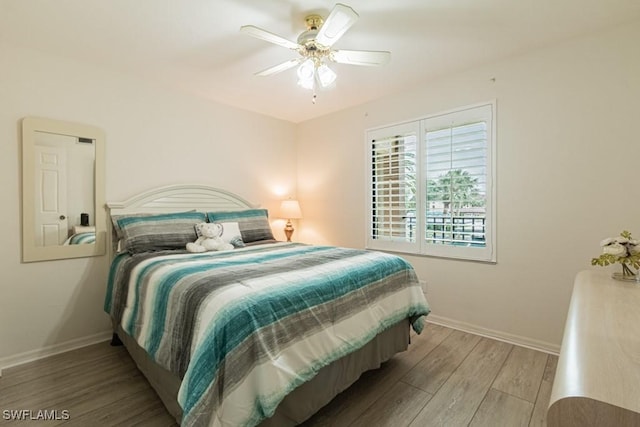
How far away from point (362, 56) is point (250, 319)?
1819 mm

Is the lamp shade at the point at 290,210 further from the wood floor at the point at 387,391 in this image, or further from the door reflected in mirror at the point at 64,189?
the wood floor at the point at 387,391

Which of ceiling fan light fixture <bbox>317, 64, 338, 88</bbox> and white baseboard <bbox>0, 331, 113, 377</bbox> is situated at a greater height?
ceiling fan light fixture <bbox>317, 64, 338, 88</bbox>

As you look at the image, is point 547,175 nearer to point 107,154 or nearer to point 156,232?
point 156,232

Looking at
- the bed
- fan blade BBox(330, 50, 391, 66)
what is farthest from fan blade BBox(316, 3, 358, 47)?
the bed

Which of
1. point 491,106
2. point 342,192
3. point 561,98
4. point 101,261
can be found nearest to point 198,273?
point 101,261

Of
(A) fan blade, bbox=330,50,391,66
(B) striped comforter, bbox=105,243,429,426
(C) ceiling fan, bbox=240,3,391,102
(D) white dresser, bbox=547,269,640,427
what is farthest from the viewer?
(A) fan blade, bbox=330,50,391,66

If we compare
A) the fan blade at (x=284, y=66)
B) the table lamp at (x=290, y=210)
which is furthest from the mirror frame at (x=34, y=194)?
the table lamp at (x=290, y=210)

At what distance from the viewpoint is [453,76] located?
9.27 ft

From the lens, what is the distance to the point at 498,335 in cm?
259

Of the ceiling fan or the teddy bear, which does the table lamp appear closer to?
the teddy bear

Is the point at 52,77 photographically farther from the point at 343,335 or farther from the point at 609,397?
the point at 609,397

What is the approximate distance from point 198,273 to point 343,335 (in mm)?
898

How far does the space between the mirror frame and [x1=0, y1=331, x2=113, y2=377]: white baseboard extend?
0.71 meters

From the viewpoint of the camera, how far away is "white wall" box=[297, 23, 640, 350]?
209 cm
